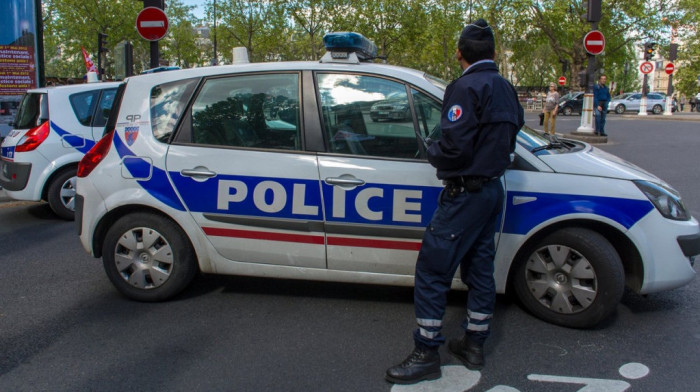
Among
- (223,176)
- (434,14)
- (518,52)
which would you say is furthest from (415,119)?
(518,52)

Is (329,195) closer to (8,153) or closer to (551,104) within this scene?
(8,153)

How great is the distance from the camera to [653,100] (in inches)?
1484

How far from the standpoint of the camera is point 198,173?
3.76 meters

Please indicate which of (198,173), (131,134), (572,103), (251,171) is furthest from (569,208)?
(572,103)

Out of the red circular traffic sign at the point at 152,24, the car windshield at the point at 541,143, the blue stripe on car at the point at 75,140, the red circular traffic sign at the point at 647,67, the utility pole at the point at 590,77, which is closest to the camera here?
the car windshield at the point at 541,143

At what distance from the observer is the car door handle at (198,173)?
148 inches

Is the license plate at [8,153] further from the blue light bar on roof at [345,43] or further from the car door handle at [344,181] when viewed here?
the car door handle at [344,181]

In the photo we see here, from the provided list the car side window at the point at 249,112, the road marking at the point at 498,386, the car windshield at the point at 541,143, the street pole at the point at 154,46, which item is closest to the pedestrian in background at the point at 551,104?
the street pole at the point at 154,46

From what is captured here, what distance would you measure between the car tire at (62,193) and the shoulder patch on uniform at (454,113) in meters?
5.59

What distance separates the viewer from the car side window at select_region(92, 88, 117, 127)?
7004mm

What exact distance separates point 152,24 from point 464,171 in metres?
7.69

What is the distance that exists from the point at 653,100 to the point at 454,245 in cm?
4036

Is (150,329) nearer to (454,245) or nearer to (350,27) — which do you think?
(454,245)

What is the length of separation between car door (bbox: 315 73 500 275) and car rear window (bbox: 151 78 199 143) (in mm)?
957
